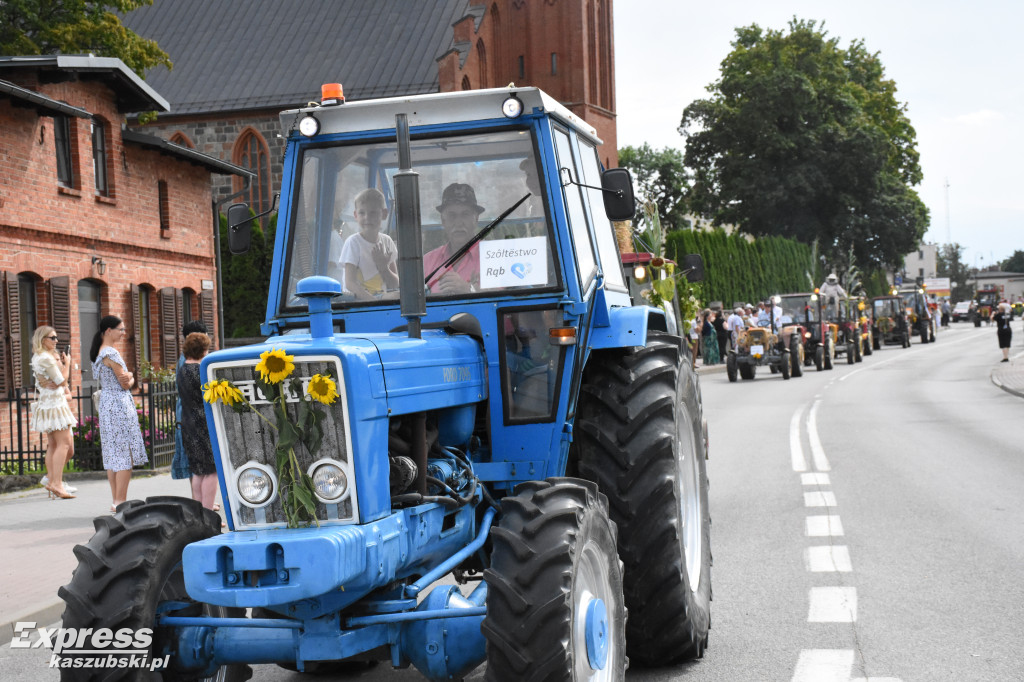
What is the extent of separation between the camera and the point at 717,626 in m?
6.27

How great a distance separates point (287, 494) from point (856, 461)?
1086 centimetres

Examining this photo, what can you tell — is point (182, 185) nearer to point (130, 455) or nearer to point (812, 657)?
point (130, 455)

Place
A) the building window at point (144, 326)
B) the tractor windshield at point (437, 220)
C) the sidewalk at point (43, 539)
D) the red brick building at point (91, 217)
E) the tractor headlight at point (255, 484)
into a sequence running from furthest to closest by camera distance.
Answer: the building window at point (144, 326) < the red brick building at point (91, 217) < the sidewalk at point (43, 539) < the tractor windshield at point (437, 220) < the tractor headlight at point (255, 484)

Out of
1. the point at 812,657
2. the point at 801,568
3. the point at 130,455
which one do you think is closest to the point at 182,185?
the point at 130,455

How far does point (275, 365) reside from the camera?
386cm

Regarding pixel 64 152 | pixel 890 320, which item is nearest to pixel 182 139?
pixel 64 152

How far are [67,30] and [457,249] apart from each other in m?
26.3

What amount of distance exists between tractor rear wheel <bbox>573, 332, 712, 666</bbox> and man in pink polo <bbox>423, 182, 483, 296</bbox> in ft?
2.43

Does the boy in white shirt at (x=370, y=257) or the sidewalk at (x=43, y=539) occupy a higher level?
the boy in white shirt at (x=370, y=257)

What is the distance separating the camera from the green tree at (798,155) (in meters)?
64.0

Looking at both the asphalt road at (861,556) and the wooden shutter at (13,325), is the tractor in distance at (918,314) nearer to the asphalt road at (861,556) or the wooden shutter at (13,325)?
the asphalt road at (861,556)

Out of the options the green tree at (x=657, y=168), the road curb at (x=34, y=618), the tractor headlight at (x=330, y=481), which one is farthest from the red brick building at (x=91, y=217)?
the green tree at (x=657, y=168)

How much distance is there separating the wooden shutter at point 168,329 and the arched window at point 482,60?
26341 millimetres

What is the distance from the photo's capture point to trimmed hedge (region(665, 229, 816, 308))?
168 feet
